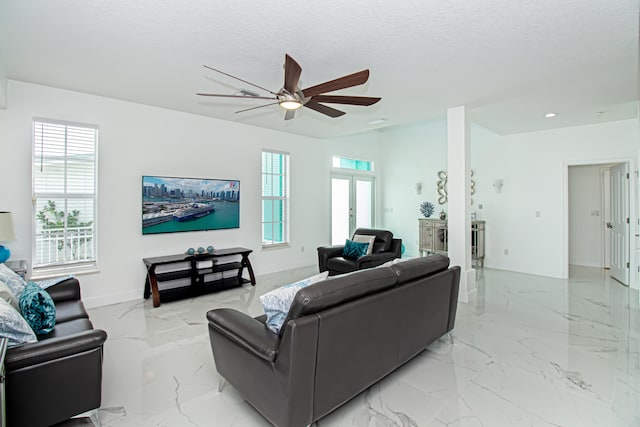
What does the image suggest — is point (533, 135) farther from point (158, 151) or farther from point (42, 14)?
point (42, 14)

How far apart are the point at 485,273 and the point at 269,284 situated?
397 cm

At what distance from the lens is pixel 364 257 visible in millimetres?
5016

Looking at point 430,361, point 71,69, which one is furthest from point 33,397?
point 71,69

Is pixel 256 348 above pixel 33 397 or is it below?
above

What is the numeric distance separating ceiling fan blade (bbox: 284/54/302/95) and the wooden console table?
9.70 ft

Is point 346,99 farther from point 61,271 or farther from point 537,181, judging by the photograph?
point 537,181

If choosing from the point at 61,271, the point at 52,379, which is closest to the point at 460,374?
the point at 52,379

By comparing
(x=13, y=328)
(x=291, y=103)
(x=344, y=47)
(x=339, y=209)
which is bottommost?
(x=13, y=328)

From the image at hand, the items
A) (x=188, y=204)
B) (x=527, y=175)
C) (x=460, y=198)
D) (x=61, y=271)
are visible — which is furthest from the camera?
(x=527, y=175)

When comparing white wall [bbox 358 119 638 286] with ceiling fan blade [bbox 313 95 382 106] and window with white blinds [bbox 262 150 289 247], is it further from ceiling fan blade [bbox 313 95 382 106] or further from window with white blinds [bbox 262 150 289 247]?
ceiling fan blade [bbox 313 95 382 106]

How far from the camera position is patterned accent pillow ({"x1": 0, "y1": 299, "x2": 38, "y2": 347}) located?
1698 mm

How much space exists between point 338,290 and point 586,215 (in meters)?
7.05

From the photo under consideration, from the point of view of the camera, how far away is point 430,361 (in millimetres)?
2762

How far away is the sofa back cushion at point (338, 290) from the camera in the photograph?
1.75 metres
